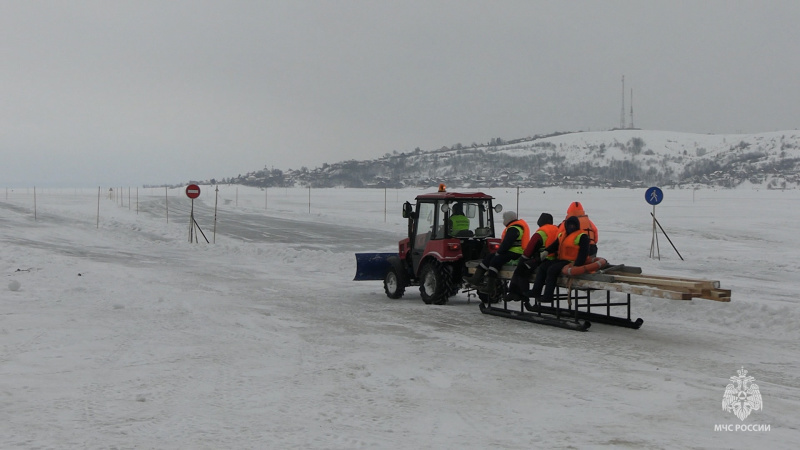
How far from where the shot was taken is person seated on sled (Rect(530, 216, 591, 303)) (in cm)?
1020

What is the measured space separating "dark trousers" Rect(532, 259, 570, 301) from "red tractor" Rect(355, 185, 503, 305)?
1.88m

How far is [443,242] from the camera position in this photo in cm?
1258

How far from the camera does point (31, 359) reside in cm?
787

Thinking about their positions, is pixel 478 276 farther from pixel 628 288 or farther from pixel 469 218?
pixel 628 288

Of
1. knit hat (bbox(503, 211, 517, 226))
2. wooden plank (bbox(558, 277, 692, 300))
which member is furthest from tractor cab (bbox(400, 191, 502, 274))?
wooden plank (bbox(558, 277, 692, 300))

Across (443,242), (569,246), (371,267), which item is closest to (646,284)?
(569,246)

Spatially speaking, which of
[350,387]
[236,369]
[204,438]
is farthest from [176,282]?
[204,438]

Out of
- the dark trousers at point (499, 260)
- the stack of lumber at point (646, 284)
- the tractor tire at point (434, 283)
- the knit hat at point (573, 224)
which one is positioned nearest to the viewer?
the stack of lumber at point (646, 284)

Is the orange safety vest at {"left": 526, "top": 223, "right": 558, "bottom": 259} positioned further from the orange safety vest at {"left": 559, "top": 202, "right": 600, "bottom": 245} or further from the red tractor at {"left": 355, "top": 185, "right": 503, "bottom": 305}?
the red tractor at {"left": 355, "top": 185, "right": 503, "bottom": 305}

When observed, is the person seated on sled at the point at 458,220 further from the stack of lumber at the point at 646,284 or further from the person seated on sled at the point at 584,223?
the stack of lumber at the point at 646,284

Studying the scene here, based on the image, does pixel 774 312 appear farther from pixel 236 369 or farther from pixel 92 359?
pixel 92 359

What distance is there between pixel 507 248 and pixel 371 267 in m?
3.65

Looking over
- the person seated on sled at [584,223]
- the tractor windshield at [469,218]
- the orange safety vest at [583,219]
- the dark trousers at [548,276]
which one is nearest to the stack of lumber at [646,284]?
the dark trousers at [548,276]

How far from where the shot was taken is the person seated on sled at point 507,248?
11.2 meters
